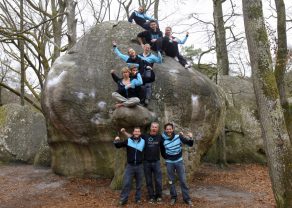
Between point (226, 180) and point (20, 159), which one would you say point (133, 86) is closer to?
point (226, 180)

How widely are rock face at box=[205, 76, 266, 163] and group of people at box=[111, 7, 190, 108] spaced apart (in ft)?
13.9

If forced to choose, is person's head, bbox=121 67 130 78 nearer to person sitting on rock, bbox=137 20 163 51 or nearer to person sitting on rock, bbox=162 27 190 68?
person sitting on rock, bbox=137 20 163 51

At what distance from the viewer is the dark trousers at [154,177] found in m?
8.73

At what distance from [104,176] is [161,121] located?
269cm

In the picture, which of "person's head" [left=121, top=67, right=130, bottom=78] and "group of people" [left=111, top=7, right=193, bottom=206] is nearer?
"group of people" [left=111, top=7, right=193, bottom=206]

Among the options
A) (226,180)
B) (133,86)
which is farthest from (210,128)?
(133,86)

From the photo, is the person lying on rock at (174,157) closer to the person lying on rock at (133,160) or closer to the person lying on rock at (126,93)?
the person lying on rock at (133,160)

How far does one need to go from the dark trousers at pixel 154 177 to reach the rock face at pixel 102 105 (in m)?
1.86

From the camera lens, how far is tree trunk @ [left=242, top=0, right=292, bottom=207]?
698cm

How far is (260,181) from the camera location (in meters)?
11.2

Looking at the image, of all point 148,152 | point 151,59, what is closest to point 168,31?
point 151,59

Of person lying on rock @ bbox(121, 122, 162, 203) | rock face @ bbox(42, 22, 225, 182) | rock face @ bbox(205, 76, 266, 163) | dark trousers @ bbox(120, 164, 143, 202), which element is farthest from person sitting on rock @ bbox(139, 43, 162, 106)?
rock face @ bbox(205, 76, 266, 163)

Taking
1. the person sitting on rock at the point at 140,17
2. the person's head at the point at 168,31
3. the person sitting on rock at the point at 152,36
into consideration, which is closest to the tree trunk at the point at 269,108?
the person's head at the point at 168,31

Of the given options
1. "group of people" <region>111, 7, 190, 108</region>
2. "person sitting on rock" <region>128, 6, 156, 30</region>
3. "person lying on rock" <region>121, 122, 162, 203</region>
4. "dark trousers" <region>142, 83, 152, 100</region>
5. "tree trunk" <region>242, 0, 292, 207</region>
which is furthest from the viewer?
"person sitting on rock" <region>128, 6, 156, 30</region>
